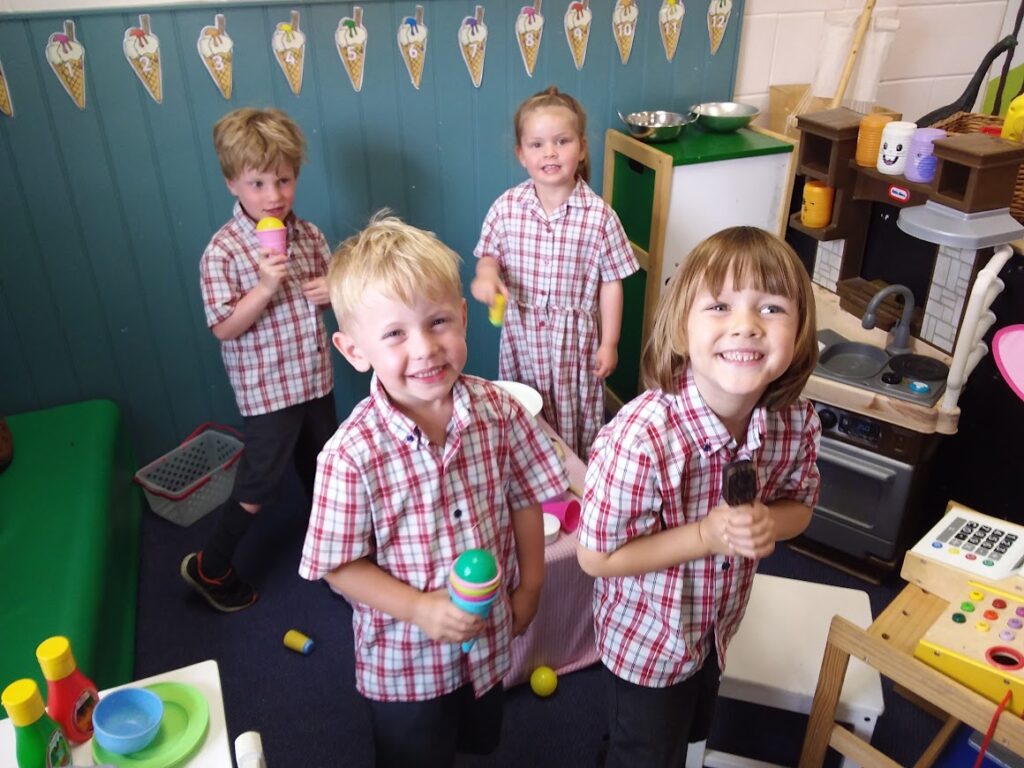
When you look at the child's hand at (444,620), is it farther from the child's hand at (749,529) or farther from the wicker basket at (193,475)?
the wicker basket at (193,475)

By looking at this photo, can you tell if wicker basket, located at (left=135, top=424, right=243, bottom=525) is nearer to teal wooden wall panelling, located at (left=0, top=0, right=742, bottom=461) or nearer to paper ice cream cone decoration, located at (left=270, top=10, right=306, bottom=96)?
teal wooden wall panelling, located at (left=0, top=0, right=742, bottom=461)

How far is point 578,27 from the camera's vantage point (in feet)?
8.57

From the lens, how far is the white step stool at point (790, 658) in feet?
5.16

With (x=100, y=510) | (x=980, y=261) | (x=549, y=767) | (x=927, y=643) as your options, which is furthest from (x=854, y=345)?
(x=100, y=510)

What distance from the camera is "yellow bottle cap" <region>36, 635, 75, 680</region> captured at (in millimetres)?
1055

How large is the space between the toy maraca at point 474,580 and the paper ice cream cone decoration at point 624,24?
205 centimetres

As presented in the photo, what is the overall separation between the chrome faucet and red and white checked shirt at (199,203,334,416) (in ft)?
4.61

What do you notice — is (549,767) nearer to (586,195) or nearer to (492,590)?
(492,590)

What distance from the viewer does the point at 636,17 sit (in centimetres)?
265

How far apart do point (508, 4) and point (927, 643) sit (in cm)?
207

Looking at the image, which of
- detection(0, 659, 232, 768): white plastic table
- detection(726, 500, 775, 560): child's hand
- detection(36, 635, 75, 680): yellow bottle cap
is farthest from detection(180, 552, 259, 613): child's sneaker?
detection(726, 500, 775, 560): child's hand

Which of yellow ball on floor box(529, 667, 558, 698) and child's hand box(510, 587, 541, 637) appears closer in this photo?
child's hand box(510, 587, 541, 637)

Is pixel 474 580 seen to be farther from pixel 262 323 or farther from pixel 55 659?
pixel 262 323

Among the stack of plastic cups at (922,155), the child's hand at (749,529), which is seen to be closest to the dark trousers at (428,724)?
the child's hand at (749,529)
